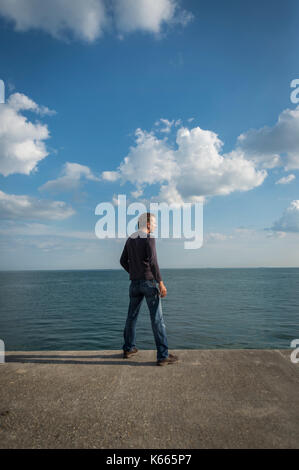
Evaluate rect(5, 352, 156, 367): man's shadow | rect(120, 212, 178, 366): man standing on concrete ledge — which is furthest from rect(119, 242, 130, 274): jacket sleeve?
rect(5, 352, 156, 367): man's shadow

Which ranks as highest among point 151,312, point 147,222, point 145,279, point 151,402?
point 147,222

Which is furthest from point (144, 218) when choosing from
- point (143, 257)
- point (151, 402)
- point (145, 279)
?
point (151, 402)

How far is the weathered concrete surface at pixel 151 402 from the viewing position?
7.51ft

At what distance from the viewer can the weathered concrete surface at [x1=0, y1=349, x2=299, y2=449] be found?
2.29m

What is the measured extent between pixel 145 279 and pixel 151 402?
1.79m

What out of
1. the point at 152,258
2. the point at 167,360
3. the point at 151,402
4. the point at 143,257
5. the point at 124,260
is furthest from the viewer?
the point at 124,260

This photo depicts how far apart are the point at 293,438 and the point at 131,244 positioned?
315 centimetres

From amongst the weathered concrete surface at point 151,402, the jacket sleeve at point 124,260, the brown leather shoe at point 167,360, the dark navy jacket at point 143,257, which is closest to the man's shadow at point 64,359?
the weathered concrete surface at point 151,402

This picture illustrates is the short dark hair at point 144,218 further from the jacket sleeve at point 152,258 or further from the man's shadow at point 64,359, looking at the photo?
the man's shadow at point 64,359

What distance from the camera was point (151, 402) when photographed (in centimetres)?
287

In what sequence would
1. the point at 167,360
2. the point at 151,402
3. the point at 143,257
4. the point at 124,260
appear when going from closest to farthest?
the point at 151,402
the point at 167,360
the point at 143,257
the point at 124,260

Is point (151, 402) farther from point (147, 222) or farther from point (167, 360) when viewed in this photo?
point (147, 222)

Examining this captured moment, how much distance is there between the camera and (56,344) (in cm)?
1297
